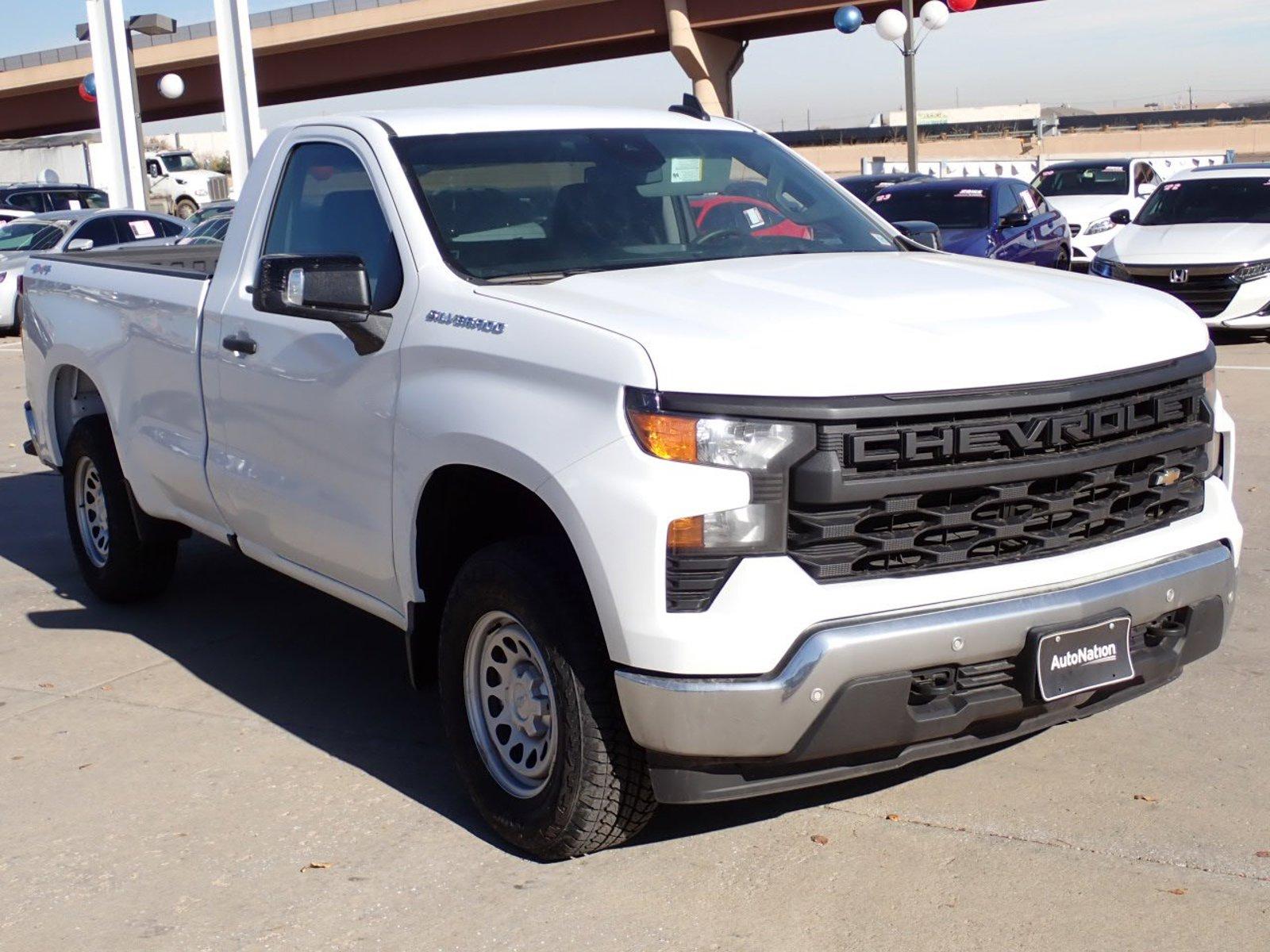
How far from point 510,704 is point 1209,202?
1346 centimetres

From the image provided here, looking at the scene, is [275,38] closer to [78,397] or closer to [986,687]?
[78,397]

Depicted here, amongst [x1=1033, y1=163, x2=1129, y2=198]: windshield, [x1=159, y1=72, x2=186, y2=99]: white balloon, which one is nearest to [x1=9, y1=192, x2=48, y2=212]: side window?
[x1=159, y1=72, x2=186, y2=99]: white balloon

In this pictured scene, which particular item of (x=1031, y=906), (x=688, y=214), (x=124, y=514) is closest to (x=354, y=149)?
(x=688, y=214)

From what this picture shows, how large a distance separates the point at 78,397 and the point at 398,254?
2.87m

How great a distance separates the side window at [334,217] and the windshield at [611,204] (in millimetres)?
193

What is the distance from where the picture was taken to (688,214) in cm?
505

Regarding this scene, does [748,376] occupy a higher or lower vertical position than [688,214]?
lower

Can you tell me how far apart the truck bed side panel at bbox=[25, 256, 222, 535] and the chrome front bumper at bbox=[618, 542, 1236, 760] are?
2613mm

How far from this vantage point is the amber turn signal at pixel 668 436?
3.54 m

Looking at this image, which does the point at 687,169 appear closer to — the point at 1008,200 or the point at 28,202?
the point at 1008,200

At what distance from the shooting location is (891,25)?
24.8 metres

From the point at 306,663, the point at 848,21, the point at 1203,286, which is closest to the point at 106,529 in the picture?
the point at 306,663

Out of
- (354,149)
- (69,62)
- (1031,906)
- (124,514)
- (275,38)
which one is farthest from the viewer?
(69,62)

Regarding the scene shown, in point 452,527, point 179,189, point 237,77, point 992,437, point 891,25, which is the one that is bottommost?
point 452,527
